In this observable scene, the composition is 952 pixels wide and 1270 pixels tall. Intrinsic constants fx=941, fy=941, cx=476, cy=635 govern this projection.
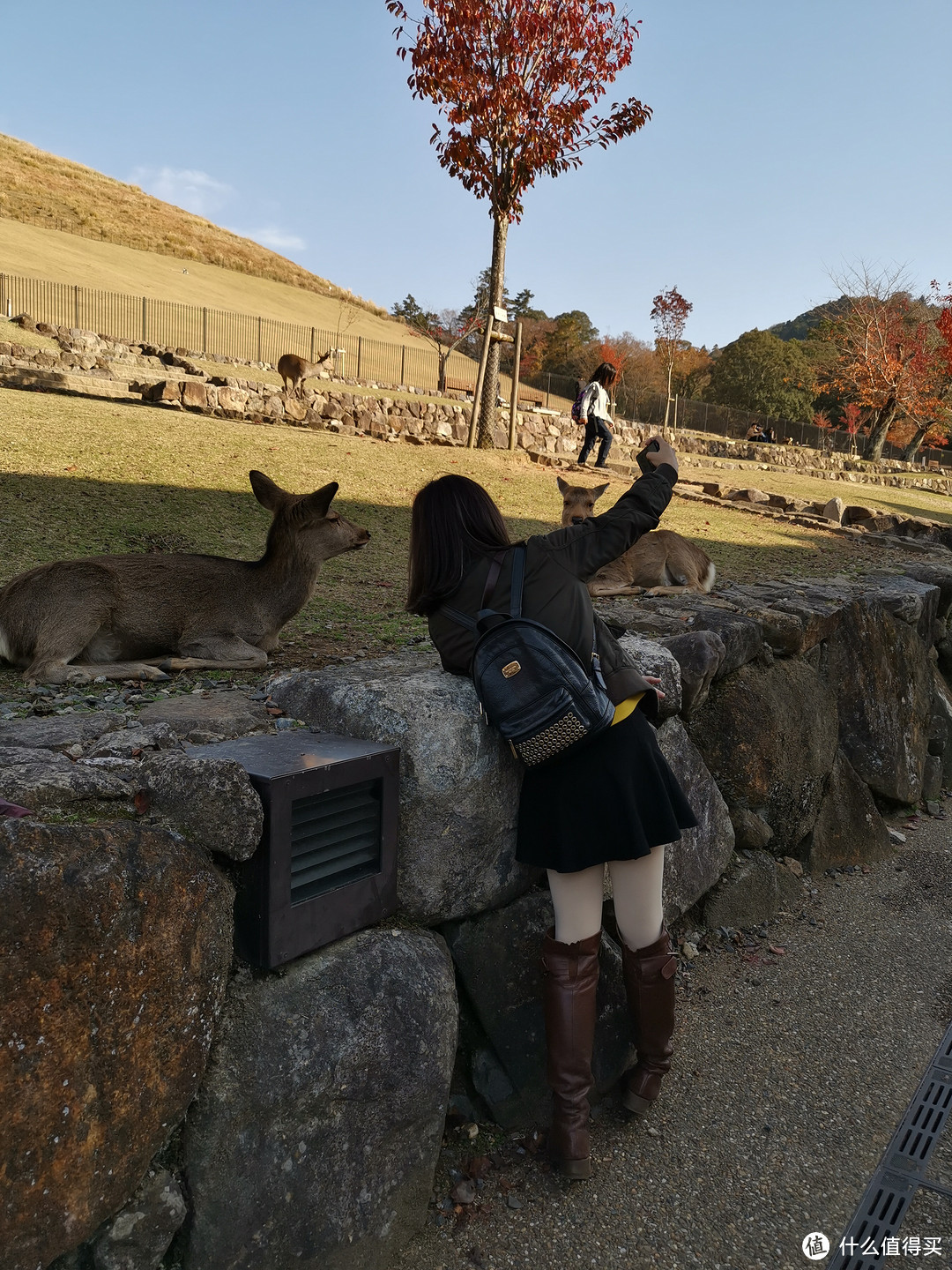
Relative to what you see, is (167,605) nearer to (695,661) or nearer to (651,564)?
(695,661)

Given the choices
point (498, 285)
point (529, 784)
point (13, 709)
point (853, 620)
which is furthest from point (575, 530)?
point (498, 285)

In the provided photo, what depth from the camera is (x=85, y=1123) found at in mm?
2066

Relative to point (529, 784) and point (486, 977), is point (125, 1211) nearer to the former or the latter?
point (486, 977)

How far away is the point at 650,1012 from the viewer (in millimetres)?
3393

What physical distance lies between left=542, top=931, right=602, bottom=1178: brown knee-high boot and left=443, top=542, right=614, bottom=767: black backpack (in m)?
0.72

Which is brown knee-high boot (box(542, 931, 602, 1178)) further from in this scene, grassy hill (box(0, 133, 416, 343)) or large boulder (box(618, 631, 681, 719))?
grassy hill (box(0, 133, 416, 343))

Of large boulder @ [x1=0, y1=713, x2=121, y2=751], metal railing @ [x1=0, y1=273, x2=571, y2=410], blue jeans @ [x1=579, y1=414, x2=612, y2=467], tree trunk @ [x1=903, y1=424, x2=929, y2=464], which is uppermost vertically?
metal railing @ [x1=0, y1=273, x2=571, y2=410]

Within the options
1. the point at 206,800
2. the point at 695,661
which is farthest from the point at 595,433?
the point at 206,800

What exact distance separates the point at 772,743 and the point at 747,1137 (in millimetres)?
2477

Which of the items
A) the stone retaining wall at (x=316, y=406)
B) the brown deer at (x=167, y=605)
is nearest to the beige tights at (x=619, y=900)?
the brown deer at (x=167, y=605)

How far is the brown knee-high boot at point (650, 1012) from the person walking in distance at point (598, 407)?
10583 mm

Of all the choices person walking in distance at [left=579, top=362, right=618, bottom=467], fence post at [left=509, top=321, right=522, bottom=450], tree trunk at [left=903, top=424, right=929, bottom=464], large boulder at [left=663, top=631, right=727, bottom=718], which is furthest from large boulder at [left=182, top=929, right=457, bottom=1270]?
tree trunk at [left=903, top=424, right=929, bottom=464]

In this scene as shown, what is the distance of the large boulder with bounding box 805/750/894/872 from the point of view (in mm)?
6047

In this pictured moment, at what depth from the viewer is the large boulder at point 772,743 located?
527 cm
